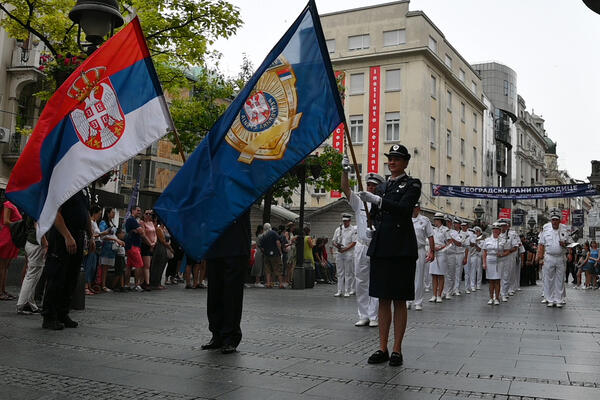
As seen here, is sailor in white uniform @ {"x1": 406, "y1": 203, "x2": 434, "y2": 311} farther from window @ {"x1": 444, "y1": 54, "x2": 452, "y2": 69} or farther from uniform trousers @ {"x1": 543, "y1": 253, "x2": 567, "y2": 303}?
window @ {"x1": 444, "y1": 54, "x2": 452, "y2": 69}

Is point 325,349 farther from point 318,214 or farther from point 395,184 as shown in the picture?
point 318,214

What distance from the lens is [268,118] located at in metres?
6.34

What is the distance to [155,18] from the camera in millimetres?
17234

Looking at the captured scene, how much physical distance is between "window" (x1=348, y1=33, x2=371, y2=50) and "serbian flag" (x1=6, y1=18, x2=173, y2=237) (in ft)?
131

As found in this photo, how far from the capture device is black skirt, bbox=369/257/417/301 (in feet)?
19.4

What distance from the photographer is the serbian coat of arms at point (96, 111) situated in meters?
6.82

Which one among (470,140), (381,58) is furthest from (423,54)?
(470,140)

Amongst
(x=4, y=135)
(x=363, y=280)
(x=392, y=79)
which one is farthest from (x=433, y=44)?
(x=363, y=280)

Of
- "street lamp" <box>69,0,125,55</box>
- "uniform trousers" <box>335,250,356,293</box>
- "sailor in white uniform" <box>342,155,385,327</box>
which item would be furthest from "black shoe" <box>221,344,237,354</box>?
"uniform trousers" <box>335,250,356,293</box>

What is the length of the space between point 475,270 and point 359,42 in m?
28.4

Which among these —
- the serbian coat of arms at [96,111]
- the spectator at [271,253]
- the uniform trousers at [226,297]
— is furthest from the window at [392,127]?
the uniform trousers at [226,297]

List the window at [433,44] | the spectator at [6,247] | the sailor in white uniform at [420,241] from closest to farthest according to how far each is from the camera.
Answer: the spectator at [6,247] → the sailor in white uniform at [420,241] → the window at [433,44]

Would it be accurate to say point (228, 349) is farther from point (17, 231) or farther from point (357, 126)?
point (357, 126)

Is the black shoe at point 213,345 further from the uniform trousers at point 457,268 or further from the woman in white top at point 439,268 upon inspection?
the uniform trousers at point 457,268
